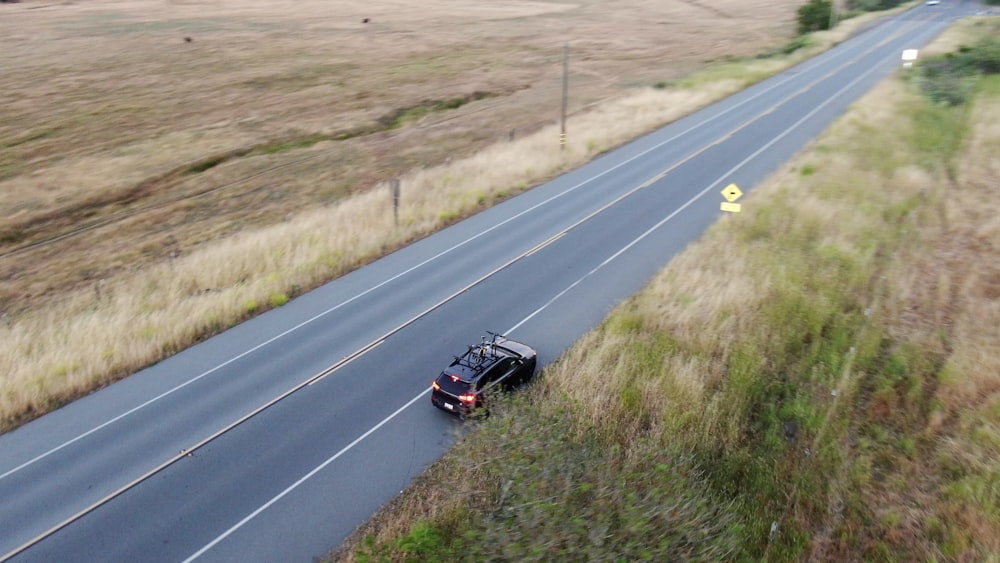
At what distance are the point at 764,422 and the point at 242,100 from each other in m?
46.1

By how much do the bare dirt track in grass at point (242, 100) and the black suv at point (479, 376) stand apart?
53.2 ft

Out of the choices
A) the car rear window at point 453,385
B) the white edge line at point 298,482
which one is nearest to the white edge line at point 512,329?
the white edge line at point 298,482

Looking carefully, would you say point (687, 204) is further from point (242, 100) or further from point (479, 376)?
point (242, 100)

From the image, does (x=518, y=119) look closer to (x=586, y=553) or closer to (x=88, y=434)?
(x=88, y=434)

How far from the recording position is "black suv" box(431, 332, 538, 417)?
1511cm

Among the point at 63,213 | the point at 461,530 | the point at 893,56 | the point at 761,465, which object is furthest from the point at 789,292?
the point at 893,56

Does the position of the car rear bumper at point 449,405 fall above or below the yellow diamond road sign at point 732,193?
below

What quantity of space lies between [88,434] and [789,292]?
17.2 meters

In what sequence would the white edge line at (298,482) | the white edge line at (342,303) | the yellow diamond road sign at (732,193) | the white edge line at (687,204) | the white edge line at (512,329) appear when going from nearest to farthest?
1. the white edge line at (298,482)
2. the white edge line at (512,329)
3. the white edge line at (342,303)
4. the white edge line at (687,204)
5. the yellow diamond road sign at (732,193)

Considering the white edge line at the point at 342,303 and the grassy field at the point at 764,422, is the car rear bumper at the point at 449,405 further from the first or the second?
the white edge line at the point at 342,303

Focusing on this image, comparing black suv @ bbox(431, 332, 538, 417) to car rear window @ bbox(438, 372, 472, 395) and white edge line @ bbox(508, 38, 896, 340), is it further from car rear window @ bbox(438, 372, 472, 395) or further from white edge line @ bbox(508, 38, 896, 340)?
white edge line @ bbox(508, 38, 896, 340)

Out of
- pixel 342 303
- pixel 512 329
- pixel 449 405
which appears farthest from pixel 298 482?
pixel 342 303

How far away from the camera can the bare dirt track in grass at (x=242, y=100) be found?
31828mm

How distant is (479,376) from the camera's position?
15.3 meters
